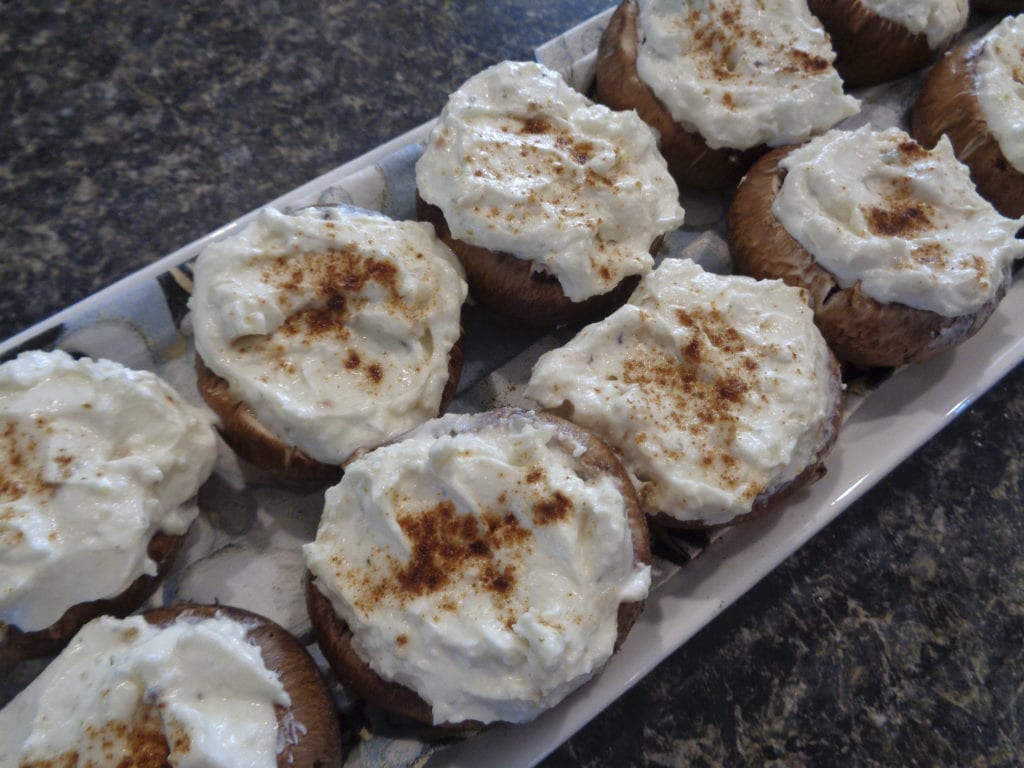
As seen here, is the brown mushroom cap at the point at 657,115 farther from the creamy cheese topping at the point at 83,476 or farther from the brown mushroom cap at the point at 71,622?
the brown mushroom cap at the point at 71,622

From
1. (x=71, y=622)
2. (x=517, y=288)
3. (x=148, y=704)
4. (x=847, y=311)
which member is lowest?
(x=71, y=622)

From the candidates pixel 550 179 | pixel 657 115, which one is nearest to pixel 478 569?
pixel 550 179

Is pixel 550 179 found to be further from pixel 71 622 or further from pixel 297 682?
pixel 71 622

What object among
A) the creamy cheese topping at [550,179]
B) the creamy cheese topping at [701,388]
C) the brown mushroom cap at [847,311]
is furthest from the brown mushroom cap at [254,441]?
the brown mushroom cap at [847,311]

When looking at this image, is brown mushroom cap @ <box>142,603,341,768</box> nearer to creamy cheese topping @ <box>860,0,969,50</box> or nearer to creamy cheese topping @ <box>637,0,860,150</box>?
creamy cheese topping @ <box>637,0,860,150</box>

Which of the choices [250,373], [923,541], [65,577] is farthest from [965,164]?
[65,577]

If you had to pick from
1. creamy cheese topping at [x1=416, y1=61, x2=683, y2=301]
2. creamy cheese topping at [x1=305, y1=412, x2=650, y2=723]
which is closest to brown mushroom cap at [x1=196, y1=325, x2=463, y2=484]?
creamy cheese topping at [x1=305, y1=412, x2=650, y2=723]
